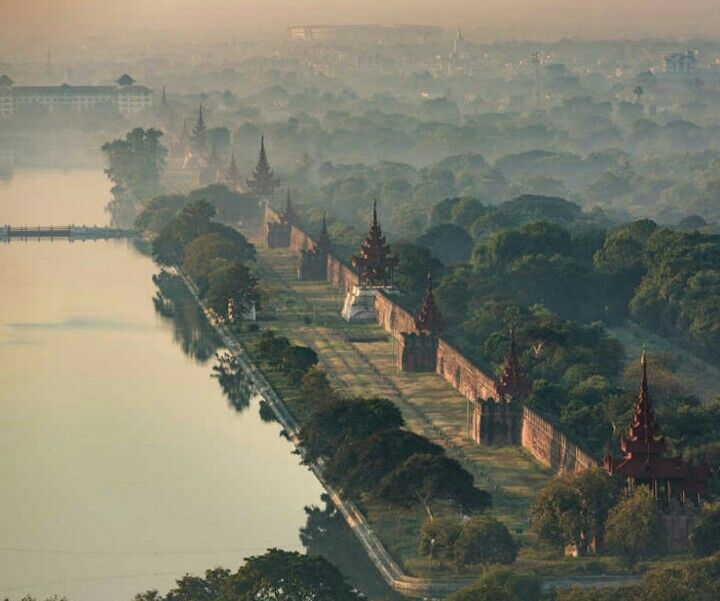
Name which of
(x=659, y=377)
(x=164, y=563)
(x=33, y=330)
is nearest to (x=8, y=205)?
(x=33, y=330)

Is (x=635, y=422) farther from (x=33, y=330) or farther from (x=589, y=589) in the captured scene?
(x=33, y=330)

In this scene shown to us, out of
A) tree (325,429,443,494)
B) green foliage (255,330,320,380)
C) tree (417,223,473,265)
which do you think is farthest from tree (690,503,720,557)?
tree (417,223,473,265)

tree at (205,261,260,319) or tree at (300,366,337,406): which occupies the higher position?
tree at (300,366,337,406)

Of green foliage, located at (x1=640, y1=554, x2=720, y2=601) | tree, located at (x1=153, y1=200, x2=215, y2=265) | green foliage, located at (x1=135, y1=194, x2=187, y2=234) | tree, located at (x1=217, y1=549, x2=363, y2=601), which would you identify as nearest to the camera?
green foliage, located at (x1=640, y1=554, x2=720, y2=601)

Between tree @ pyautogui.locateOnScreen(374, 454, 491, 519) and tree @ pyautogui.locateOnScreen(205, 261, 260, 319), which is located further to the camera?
tree @ pyautogui.locateOnScreen(205, 261, 260, 319)

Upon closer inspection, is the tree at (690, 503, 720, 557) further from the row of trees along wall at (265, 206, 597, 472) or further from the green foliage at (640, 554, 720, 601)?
the row of trees along wall at (265, 206, 597, 472)

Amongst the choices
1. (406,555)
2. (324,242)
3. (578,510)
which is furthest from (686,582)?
(324,242)

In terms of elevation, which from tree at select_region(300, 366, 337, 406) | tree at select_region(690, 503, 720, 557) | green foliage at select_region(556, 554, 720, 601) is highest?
green foliage at select_region(556, 554, 720, 601)

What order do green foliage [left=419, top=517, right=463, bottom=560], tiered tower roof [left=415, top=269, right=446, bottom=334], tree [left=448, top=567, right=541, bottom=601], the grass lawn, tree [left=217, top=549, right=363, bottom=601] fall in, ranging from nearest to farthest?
tree [left=448, top=567, right=541, bottom=601] → tree [left=217, top=549, right=363, bottom=601] → green foliage [left=419, top=517, right=463, bottom=560] → the grass lawn → tiered tower roof [left=415, top=269, right=446, bottom=334]
